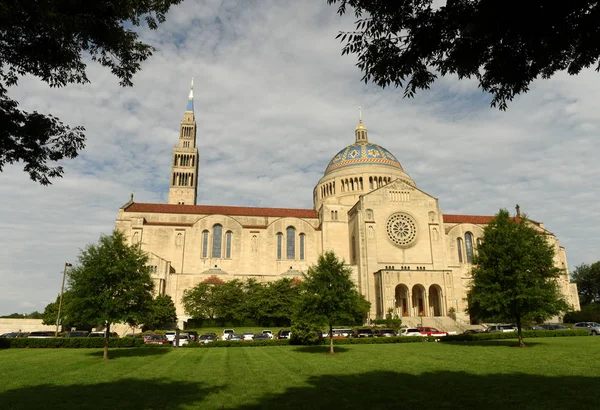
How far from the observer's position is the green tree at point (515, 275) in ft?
95.1

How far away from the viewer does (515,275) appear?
1152 inches

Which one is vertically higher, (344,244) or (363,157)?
(363,157)

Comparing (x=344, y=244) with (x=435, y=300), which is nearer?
(x=435, y=300)

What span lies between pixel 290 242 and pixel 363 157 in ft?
76.2

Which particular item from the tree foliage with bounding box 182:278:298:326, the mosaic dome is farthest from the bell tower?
the tree foliage with bounding box 182:278:298:326

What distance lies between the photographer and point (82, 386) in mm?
14078

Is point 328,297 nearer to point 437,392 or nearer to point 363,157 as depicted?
point 437,392

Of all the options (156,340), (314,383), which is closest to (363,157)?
(156,340)

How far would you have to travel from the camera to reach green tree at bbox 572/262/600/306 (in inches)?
3526

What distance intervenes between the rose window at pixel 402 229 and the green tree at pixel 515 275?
32.2 metres

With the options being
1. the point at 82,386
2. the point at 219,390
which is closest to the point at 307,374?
the point at 219,390

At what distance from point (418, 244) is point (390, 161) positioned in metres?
21.1

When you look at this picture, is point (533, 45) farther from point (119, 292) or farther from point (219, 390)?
point (119, 292)

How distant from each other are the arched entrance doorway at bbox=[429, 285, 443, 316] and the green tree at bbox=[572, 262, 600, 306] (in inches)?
2026
